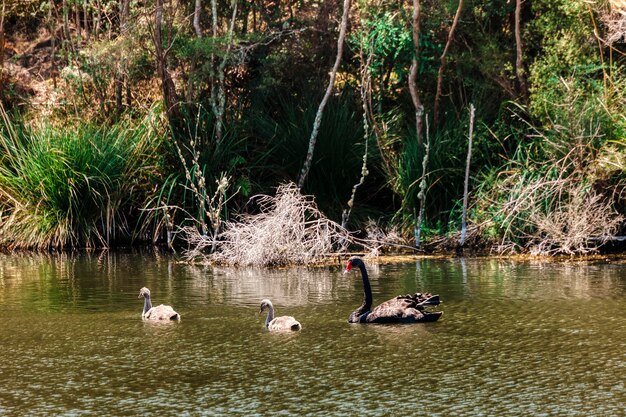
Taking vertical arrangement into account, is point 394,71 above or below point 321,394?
above

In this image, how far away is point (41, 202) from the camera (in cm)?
2166

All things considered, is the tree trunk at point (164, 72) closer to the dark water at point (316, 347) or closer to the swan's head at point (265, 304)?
the dark water at point (316, 347)

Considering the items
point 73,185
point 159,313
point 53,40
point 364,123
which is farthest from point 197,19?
point 159,313

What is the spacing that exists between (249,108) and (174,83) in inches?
67.0

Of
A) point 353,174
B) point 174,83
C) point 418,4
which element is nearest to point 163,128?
point 174,83

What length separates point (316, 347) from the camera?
476 inches

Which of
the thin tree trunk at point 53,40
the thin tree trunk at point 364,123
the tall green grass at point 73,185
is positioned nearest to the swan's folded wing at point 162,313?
the thin tree trunk at point 364,123

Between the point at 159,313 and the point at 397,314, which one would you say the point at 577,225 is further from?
the point at 159,313

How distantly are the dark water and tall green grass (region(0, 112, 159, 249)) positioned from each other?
155 inches

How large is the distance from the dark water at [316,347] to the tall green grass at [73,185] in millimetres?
3941

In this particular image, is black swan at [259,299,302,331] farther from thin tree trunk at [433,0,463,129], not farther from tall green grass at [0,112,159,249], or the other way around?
thin tree trunk at [433,0,463,129]

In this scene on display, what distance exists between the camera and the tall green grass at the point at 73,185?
70.8 ft

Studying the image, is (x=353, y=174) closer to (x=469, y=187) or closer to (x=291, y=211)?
(x=469, y=187)

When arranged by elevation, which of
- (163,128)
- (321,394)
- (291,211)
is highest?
(163,128)
